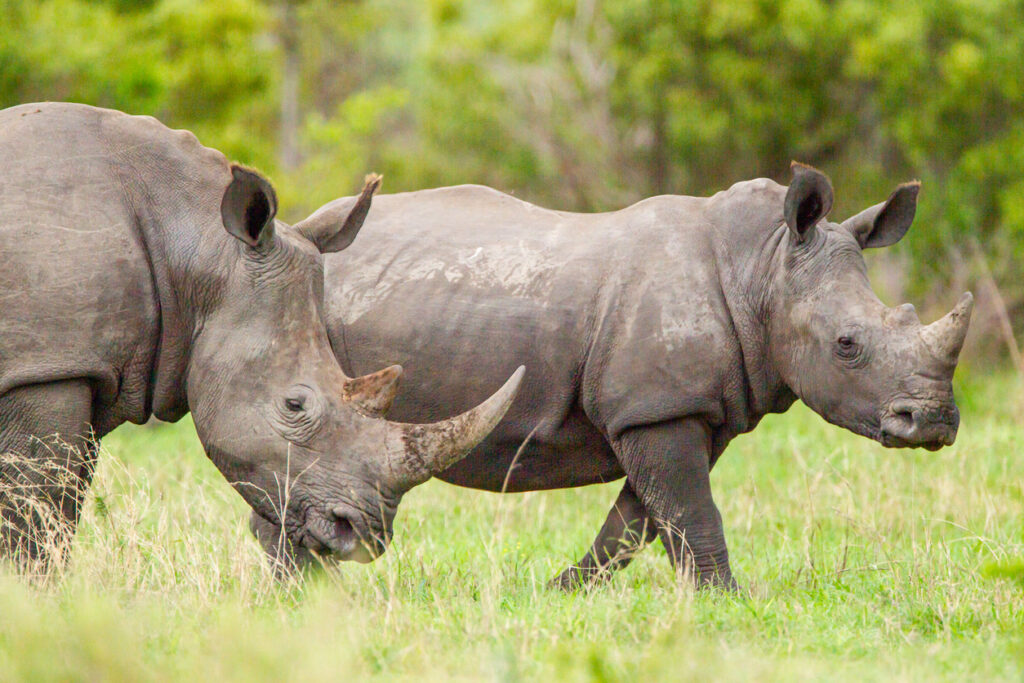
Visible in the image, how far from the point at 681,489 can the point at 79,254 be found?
102 inches

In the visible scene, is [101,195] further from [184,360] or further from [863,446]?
[863,446]

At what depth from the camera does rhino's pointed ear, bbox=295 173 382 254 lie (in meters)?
5.54

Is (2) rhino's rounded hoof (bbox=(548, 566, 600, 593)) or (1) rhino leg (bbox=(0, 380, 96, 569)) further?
(2) rhino's rounded hoof (bbox=(548, 566, 600, 593))

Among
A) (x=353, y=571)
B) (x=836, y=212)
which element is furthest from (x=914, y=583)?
(x=836, y=212)

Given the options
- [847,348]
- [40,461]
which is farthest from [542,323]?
[40,461]

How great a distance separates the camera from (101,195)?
5207 mm

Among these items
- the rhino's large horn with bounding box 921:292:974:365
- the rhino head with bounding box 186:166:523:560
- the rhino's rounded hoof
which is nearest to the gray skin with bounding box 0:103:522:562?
the rhino head with bounding box 186:166:523:560

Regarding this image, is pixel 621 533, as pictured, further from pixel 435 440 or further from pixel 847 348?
pixel 435 440

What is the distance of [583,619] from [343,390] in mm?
1252

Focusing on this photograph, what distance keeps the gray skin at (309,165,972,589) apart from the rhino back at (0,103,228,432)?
98cm

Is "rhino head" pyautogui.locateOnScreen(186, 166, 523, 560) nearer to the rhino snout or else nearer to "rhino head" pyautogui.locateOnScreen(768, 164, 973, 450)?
"rhino head" pyautogui.locateOnScreen(768, 164, 973, 450)

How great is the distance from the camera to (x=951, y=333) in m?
5.40

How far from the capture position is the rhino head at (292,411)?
4996 millimetres

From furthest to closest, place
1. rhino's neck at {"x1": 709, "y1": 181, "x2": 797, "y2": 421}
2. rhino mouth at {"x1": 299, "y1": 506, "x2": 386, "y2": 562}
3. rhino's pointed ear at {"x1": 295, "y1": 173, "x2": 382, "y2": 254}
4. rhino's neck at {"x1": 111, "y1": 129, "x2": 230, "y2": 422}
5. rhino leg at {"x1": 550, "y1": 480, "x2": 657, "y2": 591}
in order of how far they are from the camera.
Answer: rhino leg at {"x1": 550, "y1": 480, "x2": 657, "y2": 591} → rhino's neck at {"x1": 709, "y1": 181, "x2": 797, "y2": 421} → rhino's pointed ear at {"x1": 295, "y1": 173, "x2": 382, "y2": 254} → rhino's neck at {"x1": 111, "y1": 129, "x2": 230, "y2": 422} → rhino mouth at {"x1": 299, "y1": 506, "x2": 386, "y2": 562}
